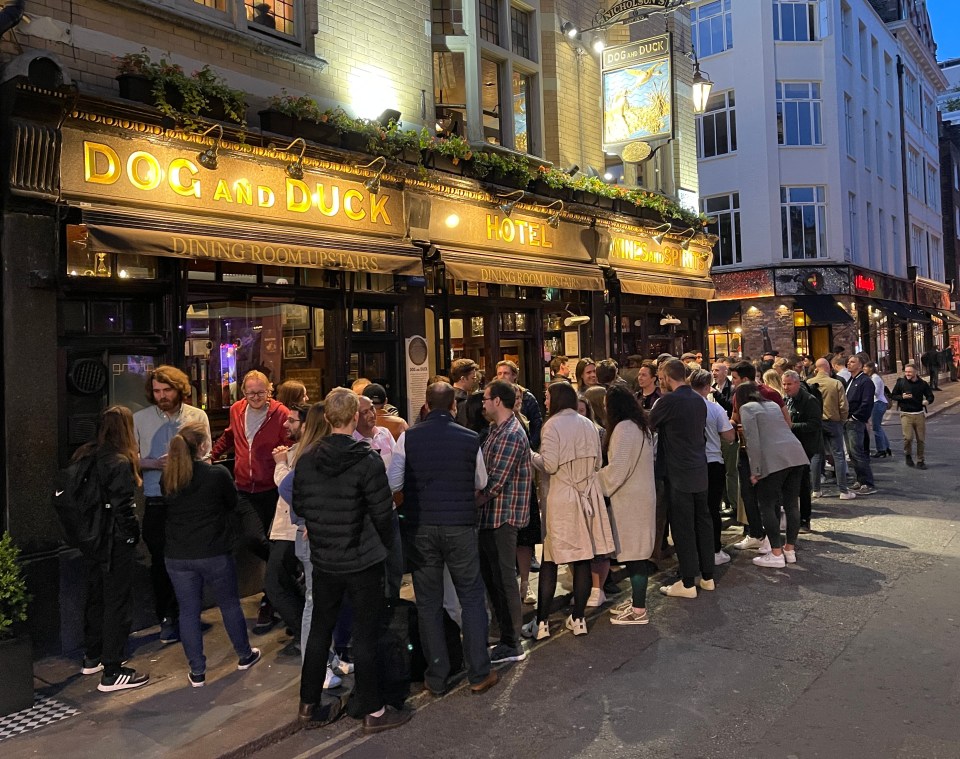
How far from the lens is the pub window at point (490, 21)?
38.9 feet

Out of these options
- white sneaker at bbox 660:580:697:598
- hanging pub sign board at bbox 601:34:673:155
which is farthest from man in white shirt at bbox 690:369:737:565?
hanging pub sign board at bbox 601:34:673:155

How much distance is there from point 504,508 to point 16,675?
3314mm

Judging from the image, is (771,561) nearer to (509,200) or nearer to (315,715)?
(315,715)

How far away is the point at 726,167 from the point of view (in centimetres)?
2933

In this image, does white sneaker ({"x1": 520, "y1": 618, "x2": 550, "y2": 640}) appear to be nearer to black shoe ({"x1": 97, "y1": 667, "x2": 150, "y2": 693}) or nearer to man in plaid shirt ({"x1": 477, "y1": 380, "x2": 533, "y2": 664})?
man in plaid shirt ({"x1": 477, "y1": 380, "x2": 533, "y2": 664})

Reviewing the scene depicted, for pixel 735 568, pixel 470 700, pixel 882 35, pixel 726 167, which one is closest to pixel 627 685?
pixel 470 700

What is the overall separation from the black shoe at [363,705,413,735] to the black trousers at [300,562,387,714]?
53 millimetres

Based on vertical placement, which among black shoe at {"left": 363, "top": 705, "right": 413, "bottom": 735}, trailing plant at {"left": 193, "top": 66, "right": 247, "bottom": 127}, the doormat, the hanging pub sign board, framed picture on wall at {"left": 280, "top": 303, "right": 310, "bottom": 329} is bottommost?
the doormat

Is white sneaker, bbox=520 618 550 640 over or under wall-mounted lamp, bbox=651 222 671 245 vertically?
under

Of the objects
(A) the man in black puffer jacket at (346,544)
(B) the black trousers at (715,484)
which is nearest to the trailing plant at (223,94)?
(A) the man in black puffer jacket at (346,544)

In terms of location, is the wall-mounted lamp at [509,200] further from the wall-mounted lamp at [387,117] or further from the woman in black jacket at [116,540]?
the woman in black jacket at [116,540]

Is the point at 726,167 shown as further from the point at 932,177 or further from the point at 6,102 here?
the point at 6,102

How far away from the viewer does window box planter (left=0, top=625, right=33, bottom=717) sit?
4.84 metres

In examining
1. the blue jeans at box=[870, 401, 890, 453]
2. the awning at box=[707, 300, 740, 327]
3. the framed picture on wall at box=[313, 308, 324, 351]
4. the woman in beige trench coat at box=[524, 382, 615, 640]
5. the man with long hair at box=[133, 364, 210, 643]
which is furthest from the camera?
the awning at box=[707, 300, 740, 327]
